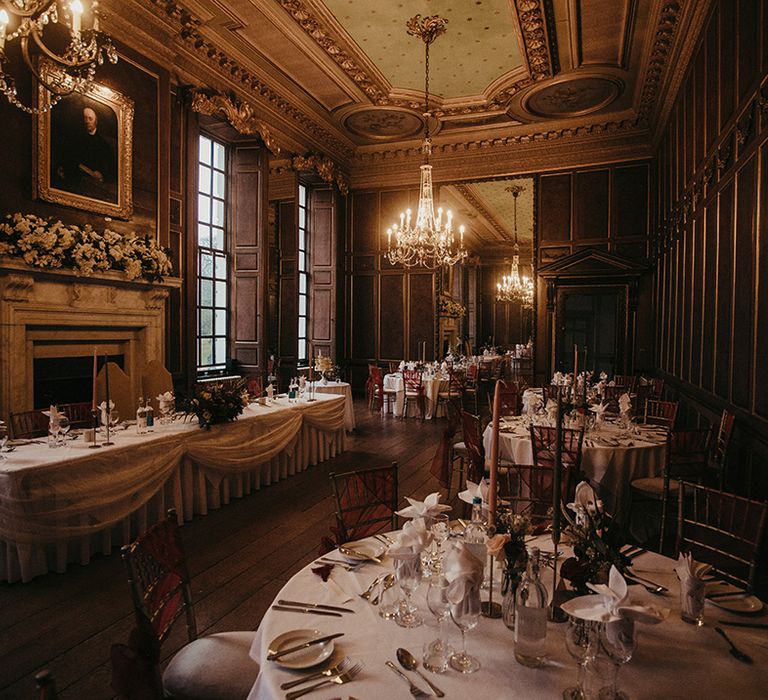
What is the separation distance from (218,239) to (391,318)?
4.49m

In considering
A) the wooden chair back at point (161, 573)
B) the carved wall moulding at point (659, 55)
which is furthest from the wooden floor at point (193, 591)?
the carved wall moulding at point (659, 55)

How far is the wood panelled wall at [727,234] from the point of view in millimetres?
3828

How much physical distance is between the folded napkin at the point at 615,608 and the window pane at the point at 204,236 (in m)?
8.92

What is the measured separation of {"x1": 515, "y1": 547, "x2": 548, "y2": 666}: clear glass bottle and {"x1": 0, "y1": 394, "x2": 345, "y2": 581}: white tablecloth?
10.5 feet

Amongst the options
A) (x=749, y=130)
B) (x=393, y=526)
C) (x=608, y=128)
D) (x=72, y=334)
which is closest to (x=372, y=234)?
(x=608, y=128)

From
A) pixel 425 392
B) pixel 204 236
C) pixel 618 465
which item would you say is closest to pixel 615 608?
pixel 618 465

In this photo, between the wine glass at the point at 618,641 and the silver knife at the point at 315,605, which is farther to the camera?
the silver knife at the point at 315,605

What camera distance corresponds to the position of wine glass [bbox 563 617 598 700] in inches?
51.7

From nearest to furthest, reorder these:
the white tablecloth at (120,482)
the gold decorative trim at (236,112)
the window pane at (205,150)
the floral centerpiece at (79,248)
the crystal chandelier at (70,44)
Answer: the crystal chandelier at (70,44), the white tablecloth at (120,482), the floral centerpiece at (79,248), the gold decorative trim at (236,112), the window pane at (205,150)

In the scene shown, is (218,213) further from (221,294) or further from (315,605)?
(315,605)

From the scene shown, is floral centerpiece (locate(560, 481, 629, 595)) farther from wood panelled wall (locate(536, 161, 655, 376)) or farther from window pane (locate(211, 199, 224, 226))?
wood panelled wall (locate(536, 161, 655, 376))

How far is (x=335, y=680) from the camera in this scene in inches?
55.0

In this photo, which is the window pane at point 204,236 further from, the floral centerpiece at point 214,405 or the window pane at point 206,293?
the floral centerpiece at point 214,405

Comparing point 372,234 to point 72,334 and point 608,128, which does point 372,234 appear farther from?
point 72,334
